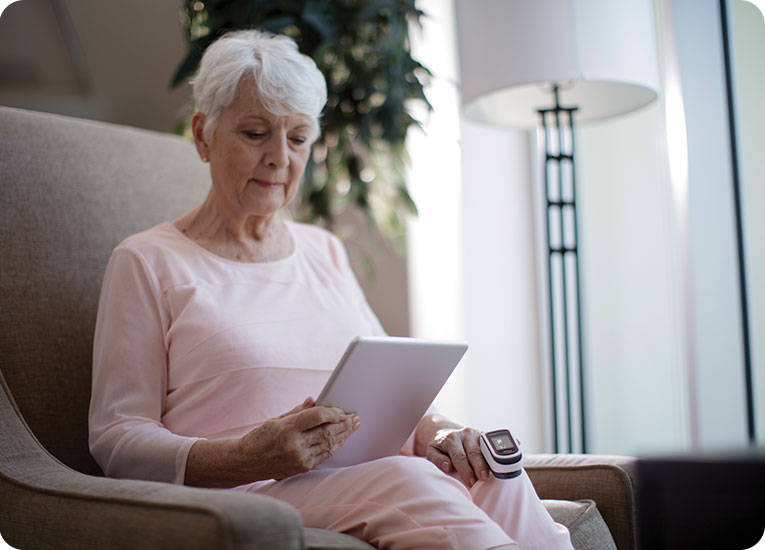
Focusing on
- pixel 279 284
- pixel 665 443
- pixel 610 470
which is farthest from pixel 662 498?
pixel 665 443

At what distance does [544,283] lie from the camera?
9.11 ft

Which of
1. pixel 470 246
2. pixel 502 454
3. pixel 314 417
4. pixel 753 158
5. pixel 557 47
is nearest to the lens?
pixel 314 417

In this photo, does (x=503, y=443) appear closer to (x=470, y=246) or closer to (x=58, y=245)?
(x=58, y=245)

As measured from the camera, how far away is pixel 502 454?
114 cm

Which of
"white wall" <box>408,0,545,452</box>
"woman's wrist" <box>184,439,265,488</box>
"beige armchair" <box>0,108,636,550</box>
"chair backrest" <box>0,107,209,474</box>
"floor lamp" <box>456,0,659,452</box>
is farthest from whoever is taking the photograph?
"white wall" <box>408,0,545,452</box>

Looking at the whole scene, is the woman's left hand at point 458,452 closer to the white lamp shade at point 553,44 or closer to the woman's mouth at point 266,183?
the woman's mouth at point 266,183

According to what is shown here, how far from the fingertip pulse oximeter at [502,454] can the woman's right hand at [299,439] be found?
21 centimetres

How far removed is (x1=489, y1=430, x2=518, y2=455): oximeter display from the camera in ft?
3.76

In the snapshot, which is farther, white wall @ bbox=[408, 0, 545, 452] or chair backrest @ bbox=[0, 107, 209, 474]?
white wall @ bbox=[408, 0, 545, 452]

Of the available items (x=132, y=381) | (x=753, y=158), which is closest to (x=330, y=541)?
(x=132, y=381)

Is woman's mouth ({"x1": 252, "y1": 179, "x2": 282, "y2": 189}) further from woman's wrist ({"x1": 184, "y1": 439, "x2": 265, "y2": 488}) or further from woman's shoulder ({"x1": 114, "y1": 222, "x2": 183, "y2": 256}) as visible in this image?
woman's wrist ({"x1": 184, "y1": 439, "x2": 265, "y2": 488})

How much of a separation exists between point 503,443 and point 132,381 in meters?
0.56

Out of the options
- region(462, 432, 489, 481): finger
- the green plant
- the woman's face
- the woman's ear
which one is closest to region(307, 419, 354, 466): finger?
region(462, 432, 489, 481): finger

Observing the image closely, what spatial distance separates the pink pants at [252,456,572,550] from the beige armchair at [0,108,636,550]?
0.06m
